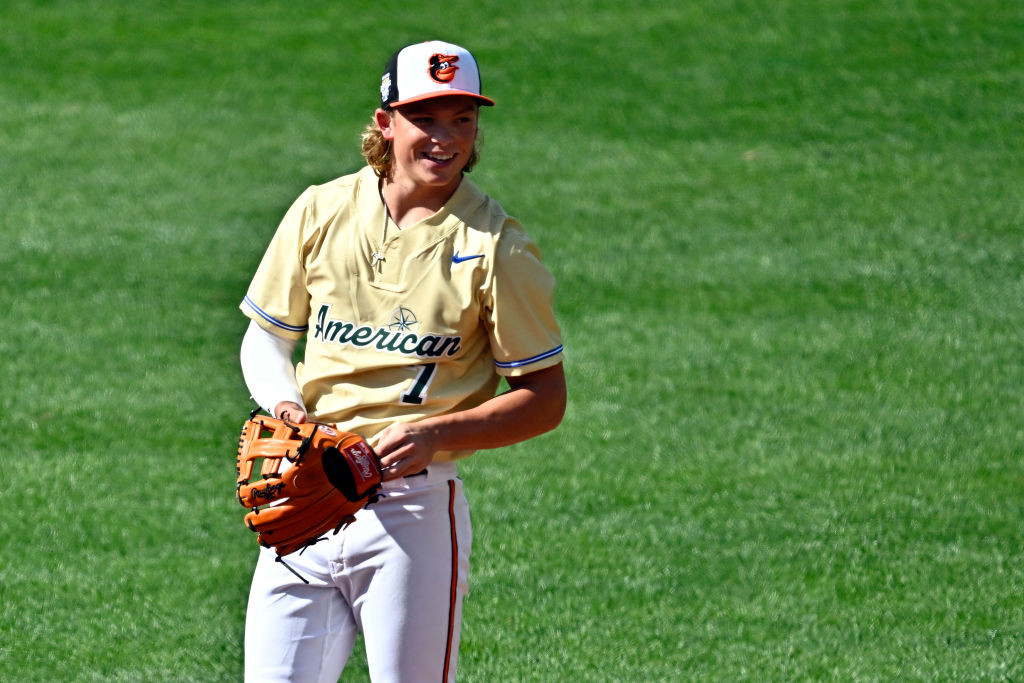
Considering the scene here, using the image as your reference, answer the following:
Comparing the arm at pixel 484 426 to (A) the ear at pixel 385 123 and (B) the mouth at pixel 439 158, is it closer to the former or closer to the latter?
(B) the mouth at pixel 439 158

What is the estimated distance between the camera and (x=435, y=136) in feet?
11.1

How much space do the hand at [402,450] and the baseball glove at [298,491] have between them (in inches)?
1.5

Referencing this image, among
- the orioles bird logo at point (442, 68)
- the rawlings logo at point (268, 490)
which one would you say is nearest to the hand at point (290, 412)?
the rawlings logo at point (268, 490)

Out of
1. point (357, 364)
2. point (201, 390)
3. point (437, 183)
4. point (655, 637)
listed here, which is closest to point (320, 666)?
point (357, 364)

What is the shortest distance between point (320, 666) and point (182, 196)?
7.57m

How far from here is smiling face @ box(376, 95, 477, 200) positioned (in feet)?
11.1

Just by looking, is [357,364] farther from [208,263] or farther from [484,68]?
[484,68]

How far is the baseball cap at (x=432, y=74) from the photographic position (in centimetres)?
332

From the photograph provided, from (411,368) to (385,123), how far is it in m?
0.63

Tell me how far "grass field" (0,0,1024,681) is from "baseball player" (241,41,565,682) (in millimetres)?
1756

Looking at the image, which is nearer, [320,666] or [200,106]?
[320,666]

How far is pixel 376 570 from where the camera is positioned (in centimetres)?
337

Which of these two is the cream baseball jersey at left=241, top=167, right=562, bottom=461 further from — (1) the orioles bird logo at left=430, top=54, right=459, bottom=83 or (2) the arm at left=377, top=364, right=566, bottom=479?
(1) the orioles bird logo at left=430, top=54, right=459, bottom=83

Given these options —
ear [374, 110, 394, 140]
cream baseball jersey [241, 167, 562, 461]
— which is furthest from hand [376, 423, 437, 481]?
ear [374, 110, 394, 140]
